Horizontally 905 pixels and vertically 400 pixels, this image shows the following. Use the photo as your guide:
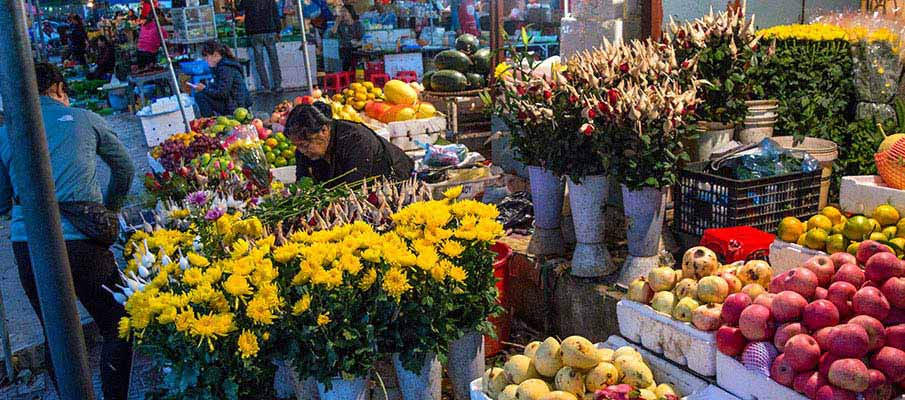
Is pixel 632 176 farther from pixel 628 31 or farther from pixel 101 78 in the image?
pixel 101 78

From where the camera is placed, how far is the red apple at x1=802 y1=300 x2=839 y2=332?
243cm

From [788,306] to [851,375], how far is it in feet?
1.02

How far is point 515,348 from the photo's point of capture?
13.6ft

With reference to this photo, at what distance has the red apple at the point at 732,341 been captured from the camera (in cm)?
262

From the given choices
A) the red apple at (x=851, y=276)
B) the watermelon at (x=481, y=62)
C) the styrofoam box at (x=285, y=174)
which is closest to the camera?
the red apple at (x=851, y=276)

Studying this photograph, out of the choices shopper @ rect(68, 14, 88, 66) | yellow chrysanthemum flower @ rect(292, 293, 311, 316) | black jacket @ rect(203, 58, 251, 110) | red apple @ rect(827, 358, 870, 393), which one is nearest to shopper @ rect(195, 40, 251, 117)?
black jacket @ rect(203, 58, 251, 110)

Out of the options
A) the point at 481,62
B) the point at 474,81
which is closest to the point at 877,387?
the point at 474,81

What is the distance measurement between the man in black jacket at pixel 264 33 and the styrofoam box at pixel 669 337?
10.8 meters

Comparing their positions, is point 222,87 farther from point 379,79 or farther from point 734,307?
point 734,307

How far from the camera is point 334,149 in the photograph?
4441 millimetres

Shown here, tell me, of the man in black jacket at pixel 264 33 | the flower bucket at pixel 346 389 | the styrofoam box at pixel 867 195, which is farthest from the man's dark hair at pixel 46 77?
the man in black jacket at pixel 264 33

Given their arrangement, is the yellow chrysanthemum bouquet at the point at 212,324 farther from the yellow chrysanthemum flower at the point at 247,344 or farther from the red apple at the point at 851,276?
the red apple at the point at 851,276

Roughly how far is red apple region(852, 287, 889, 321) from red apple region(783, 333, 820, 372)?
0.18 m

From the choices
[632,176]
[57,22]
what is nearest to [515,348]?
[632,176]
